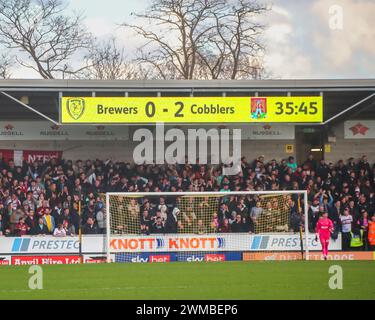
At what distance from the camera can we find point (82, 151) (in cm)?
3053

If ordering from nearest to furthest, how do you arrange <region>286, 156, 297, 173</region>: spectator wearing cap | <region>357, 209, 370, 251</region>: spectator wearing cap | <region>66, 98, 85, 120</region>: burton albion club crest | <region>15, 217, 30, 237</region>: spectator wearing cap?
<region>66, 98, 85, 120</region>: burton albion club crest < <region>15, 217, 30, 237</region>: spectator wearing cap < <region>357, 209, 370, 251</region>: spectator wearing cap < <region>286, 156, 297, 173</region>: spectator wearing cap

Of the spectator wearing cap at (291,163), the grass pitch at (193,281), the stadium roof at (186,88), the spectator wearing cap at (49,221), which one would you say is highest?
the stadium roof at (186,88)

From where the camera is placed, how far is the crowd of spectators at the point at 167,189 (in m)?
25.0

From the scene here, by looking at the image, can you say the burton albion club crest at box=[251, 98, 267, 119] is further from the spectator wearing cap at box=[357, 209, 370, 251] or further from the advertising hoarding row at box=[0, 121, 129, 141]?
the advertising hoarding row at box=[0, 121, 129, 141]

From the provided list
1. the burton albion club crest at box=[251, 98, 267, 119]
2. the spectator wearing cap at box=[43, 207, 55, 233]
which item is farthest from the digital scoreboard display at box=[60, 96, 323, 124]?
the spectator wearing cap at box=[43, 207, 55, 233]

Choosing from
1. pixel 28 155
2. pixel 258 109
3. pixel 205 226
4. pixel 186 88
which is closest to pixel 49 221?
pixel 205 226

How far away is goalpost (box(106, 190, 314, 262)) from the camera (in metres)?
24.8

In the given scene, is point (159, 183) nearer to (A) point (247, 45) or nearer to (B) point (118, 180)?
(B) point (118, 180)

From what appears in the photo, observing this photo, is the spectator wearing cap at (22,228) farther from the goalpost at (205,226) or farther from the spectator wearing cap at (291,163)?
the spectator wearing cap at (291,163)

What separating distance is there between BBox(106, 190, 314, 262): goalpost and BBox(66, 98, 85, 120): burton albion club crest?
9.16 feet

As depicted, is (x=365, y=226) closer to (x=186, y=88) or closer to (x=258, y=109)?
(x=258, y=109)

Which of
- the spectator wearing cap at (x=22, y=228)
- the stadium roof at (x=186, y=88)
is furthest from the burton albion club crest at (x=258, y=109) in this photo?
the spectator wearing cap at (x=22, y=228)

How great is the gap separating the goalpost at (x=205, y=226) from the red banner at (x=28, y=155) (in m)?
5.36

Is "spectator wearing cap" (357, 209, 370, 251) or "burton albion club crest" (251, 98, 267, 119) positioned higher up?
"burton albion club crest" (251, 98, 267, 119)
